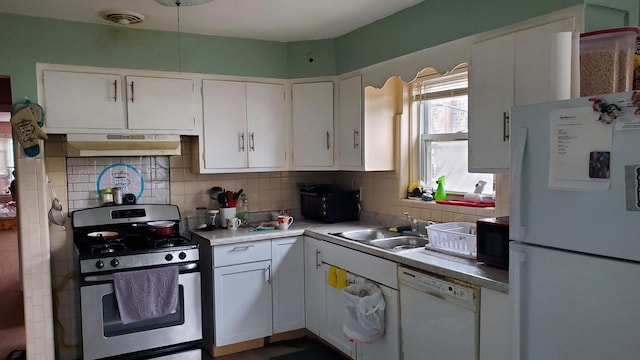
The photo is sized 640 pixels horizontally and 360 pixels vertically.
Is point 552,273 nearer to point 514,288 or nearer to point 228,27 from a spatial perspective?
point 514,288

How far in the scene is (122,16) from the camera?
293 cm

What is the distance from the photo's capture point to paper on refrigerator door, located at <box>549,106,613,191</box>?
4.80ft

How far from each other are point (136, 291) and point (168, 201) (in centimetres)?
88

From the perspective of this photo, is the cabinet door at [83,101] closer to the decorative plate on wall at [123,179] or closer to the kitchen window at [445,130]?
the decorative plate on wall at [123,179]

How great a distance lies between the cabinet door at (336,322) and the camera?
3.09 meters

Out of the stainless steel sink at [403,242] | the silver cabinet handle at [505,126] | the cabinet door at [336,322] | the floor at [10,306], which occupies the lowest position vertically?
the floor at [10,306]

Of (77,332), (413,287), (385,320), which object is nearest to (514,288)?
(413,287)

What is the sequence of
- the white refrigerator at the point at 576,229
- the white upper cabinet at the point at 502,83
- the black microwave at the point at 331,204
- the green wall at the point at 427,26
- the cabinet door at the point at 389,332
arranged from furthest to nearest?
the black microwave at the point at 331,204 → the cabinet door at the point at 389,332 → the green wall at the point at 427,26 → the white upper cabinet at the point at 502,83 → the white refrigerator at the point at 576,229

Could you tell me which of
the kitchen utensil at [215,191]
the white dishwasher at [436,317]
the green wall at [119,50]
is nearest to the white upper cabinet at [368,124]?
the green wall at [119,50]

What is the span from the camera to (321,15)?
310cm

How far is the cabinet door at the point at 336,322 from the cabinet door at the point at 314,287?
62mm

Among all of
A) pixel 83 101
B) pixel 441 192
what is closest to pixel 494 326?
pixel 441 192

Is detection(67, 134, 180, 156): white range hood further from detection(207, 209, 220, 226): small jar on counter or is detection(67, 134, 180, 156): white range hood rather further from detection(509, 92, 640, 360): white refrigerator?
detection(509, 92, 640, 360): white refrigerator

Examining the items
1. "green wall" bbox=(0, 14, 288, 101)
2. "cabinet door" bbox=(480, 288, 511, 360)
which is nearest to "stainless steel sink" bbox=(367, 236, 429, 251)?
"cabinet door" bbox=(480, 288, 511, 360)
